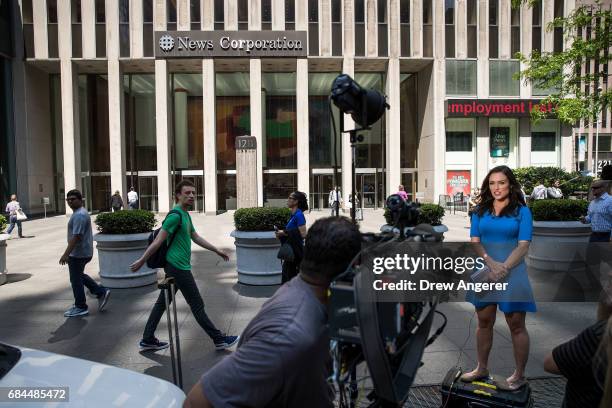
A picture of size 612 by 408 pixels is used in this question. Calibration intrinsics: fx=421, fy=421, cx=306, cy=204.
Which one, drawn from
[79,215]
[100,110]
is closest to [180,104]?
[100,110]

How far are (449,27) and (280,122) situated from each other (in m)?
13.3

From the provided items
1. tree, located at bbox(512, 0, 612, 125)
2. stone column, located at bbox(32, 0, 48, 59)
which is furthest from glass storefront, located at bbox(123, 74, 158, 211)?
tree, located at bbox(512, 0, 612, 125)

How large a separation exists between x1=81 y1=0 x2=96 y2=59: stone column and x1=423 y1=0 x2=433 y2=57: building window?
2132cm

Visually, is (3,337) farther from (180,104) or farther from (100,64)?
(180,104)

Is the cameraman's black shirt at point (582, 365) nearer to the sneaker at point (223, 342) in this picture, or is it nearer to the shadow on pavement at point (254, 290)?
the sneaker at point (223, 342)

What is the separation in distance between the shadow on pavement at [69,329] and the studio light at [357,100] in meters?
4.67

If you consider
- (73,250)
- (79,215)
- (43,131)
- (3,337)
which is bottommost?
(3,337)

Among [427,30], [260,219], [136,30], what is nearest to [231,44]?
[136,30]

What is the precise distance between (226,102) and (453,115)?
54.0 feet

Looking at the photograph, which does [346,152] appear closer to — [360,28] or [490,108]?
[360,28]

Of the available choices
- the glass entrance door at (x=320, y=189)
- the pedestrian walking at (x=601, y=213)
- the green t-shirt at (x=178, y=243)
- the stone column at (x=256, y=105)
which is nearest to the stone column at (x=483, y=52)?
the glass entrance door at (x=320, y=189)

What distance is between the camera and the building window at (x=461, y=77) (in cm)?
2816

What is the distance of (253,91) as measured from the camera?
88.7ft

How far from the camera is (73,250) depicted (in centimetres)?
599
